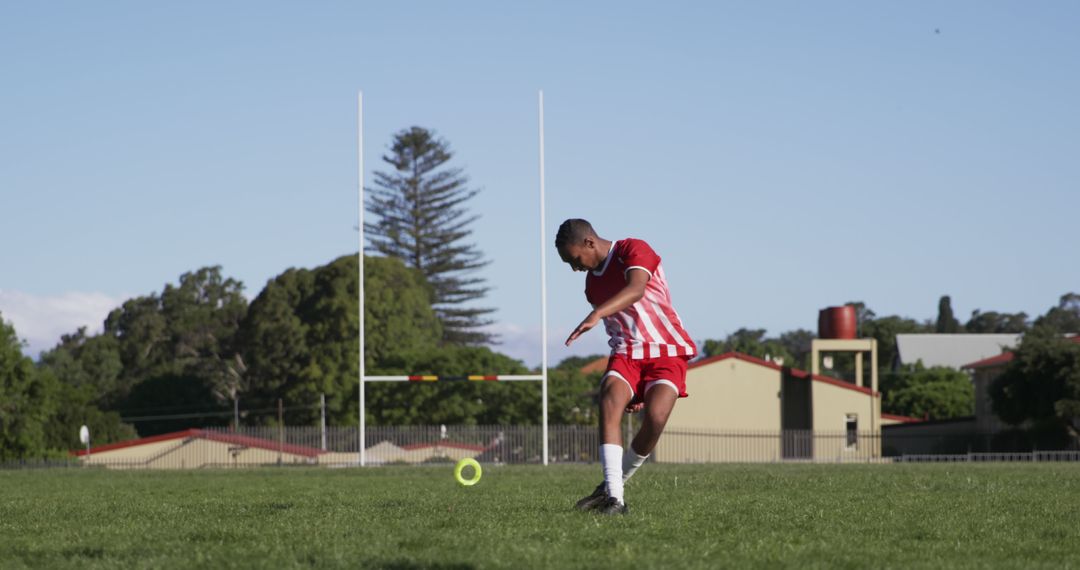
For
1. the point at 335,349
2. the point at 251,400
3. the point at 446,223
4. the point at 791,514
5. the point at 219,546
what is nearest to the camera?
the point at 219,546

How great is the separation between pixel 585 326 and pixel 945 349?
90075mm

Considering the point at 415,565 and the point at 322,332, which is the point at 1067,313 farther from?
the point at 415,565

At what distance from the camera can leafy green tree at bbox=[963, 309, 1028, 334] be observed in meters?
123

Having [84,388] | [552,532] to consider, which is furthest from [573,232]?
[84,388]

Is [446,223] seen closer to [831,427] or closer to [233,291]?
[233,291]

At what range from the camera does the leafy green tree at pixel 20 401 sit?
45.0 metres

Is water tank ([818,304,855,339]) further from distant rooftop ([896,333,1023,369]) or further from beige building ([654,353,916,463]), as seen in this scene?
distant rooftop ([896,333,1023,369])

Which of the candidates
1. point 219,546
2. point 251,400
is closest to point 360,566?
point 219,546

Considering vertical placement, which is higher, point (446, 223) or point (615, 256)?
point (446, 223)

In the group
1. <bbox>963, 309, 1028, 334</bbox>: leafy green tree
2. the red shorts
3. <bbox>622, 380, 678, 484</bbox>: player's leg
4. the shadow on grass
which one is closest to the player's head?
the red shorts

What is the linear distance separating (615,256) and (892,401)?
6984cm

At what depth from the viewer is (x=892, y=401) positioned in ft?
249

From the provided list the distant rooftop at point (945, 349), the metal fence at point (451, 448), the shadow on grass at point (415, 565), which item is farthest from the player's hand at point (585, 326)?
the distant rooftop at point (945, 349)

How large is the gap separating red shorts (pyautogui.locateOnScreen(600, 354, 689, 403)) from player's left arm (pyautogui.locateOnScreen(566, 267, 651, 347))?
0.44 m
